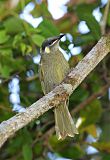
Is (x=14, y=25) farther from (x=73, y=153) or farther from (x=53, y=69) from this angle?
(x=73, y=153)

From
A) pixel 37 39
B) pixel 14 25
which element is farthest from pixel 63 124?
pixel 14 25

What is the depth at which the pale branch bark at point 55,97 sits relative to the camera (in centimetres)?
217

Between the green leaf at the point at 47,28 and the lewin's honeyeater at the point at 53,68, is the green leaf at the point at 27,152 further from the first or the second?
the green leaf at the point at 47,28

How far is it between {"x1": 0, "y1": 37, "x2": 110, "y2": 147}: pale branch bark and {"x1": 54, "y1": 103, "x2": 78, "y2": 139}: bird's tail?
16.7 inches

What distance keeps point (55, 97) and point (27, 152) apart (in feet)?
3.47

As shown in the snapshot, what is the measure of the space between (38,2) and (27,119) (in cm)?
172

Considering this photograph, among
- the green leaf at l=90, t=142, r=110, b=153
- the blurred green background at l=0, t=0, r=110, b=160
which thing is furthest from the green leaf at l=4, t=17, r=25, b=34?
the green leaf at l=90, t=142, r=110, b=153

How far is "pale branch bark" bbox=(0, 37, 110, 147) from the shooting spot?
2.17 metres

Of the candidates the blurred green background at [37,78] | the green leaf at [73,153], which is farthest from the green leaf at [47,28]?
the green leaf at [73,153]

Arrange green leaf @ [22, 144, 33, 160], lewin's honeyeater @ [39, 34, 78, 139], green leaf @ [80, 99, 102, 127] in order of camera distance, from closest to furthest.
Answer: lewin's honeyeater @ [39, 34, 78, 139], green leaf @ [22, 144, 33, 160], green leaf @ [80, 99, 102, 127]

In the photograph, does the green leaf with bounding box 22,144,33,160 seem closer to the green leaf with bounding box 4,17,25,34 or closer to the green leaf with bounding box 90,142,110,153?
the green leaf with bounding box 90,142,110,153

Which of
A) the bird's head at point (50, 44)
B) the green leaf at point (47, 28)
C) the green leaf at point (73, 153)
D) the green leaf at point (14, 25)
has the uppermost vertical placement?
the green leaf at point (14, 25)

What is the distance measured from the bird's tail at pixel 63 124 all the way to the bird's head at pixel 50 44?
0.39 m

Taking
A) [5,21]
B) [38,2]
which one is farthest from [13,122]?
[38,2]
